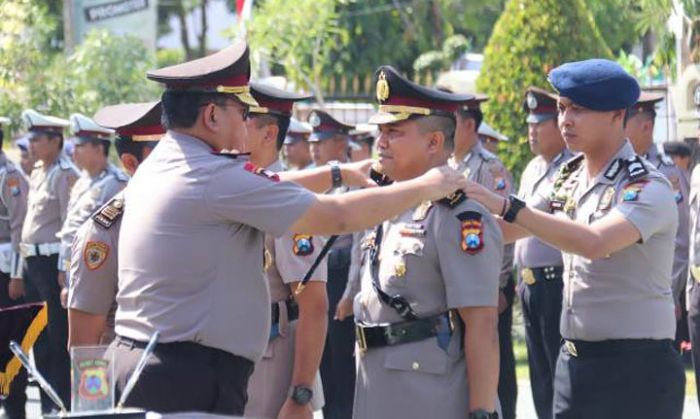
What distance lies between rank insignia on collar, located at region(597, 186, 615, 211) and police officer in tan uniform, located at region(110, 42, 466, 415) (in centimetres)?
94

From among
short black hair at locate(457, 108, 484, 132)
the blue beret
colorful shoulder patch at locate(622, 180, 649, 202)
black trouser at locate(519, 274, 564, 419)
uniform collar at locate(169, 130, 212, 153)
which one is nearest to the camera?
uniform collar at locate(169, 130, 212, 153)

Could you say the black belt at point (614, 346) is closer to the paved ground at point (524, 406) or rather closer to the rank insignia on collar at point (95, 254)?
the rank insignia on collar at point (95, 254)

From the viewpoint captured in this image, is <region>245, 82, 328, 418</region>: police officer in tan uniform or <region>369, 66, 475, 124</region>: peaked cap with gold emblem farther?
<region>245, 82, 328, 418</region>: police officer in tan uniform

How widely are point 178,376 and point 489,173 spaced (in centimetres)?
505

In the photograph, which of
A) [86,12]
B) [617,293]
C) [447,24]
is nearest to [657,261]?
[617,293]

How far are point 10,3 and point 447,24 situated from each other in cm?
1838

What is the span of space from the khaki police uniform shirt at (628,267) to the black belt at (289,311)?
111cm

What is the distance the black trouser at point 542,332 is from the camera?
8.45 metres

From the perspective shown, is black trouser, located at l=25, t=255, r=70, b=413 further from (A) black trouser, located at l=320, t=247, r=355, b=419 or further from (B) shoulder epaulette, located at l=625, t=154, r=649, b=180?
(B) shoulder epaulette, located at l=625, t=154, r=649, b=180

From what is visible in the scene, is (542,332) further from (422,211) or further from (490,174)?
(422,211)

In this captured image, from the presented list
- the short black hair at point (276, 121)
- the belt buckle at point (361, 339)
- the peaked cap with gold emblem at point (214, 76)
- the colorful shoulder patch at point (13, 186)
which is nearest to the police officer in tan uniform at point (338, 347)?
the short black hair at point (276, 121)

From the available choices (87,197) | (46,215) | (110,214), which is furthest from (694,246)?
(46,215)

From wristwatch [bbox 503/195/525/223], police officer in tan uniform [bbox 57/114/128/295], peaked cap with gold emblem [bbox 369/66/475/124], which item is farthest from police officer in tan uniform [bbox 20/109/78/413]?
wristwatch [bbox 503/195/525/223]

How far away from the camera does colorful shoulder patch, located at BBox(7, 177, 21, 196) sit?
11.7m
